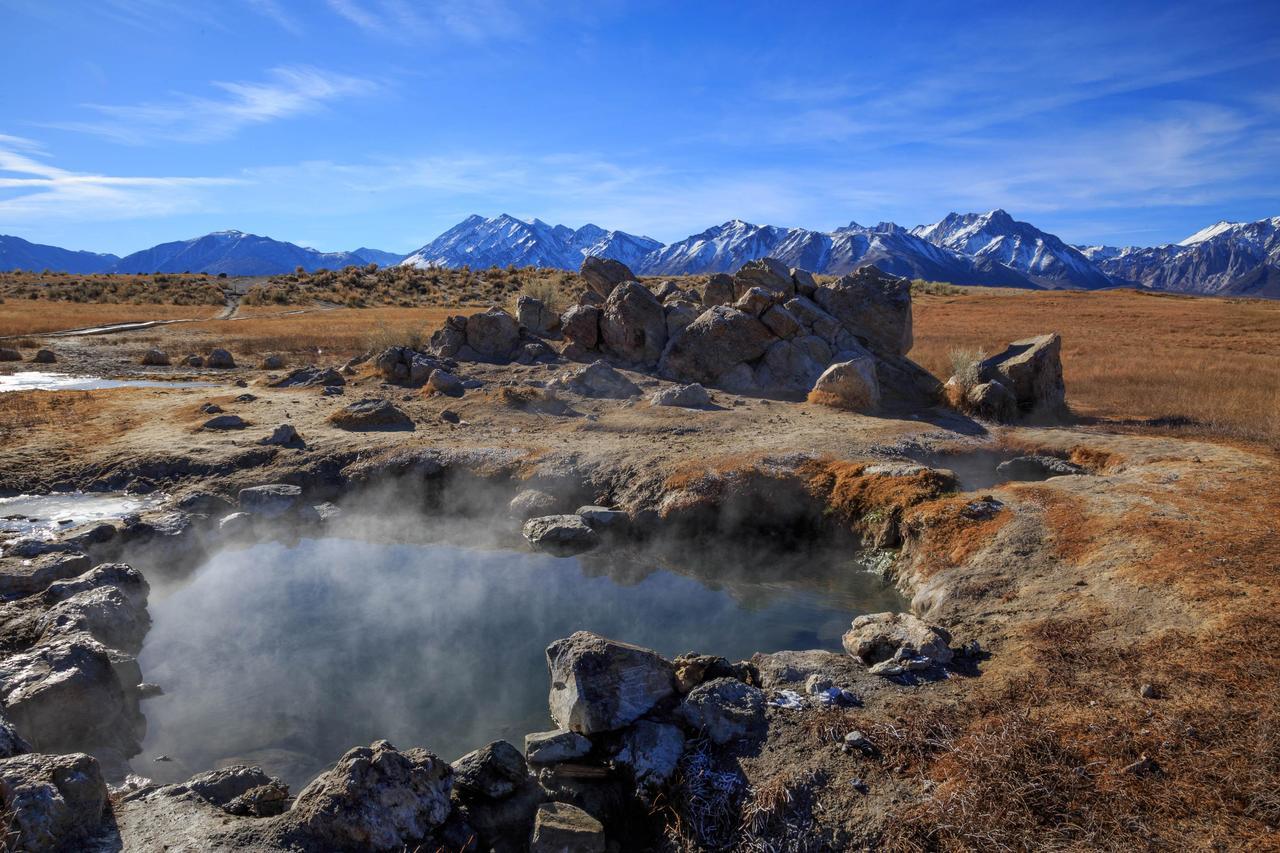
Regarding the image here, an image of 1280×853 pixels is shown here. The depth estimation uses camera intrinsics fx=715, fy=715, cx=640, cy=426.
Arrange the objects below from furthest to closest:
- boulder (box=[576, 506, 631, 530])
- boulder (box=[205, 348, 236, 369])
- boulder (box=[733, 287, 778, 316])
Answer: boulder (box=[205, 348, 236, 369]) < boulder (box=[733, 287, 778, 316]) < boulder (box=[576, 506, 631, 530])

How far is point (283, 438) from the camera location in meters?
15.7

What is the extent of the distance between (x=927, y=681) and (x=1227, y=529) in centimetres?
529

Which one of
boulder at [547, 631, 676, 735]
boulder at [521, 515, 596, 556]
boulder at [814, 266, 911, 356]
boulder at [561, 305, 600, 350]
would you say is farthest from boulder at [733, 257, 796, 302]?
boulder at [547, 631, 676, 735]

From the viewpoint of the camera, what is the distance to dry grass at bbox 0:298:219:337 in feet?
115

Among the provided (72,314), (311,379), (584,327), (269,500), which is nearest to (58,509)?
(269,500)

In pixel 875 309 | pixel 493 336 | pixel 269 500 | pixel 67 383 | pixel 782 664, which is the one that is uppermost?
pixel 875 309

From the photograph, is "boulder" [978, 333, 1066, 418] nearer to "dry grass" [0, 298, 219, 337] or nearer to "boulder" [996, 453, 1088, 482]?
"boulder" [996, 453, 1088, 482]

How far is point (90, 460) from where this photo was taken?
577 inches

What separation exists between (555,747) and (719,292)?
69.3ft

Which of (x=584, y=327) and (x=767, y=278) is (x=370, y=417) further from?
(x=767, y=278)

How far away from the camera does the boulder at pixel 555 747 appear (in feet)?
21.8

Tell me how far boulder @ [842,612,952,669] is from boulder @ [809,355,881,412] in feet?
36.8

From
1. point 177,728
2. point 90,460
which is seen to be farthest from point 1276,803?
point 90,460

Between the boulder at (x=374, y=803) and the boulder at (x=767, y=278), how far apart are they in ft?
66.2
